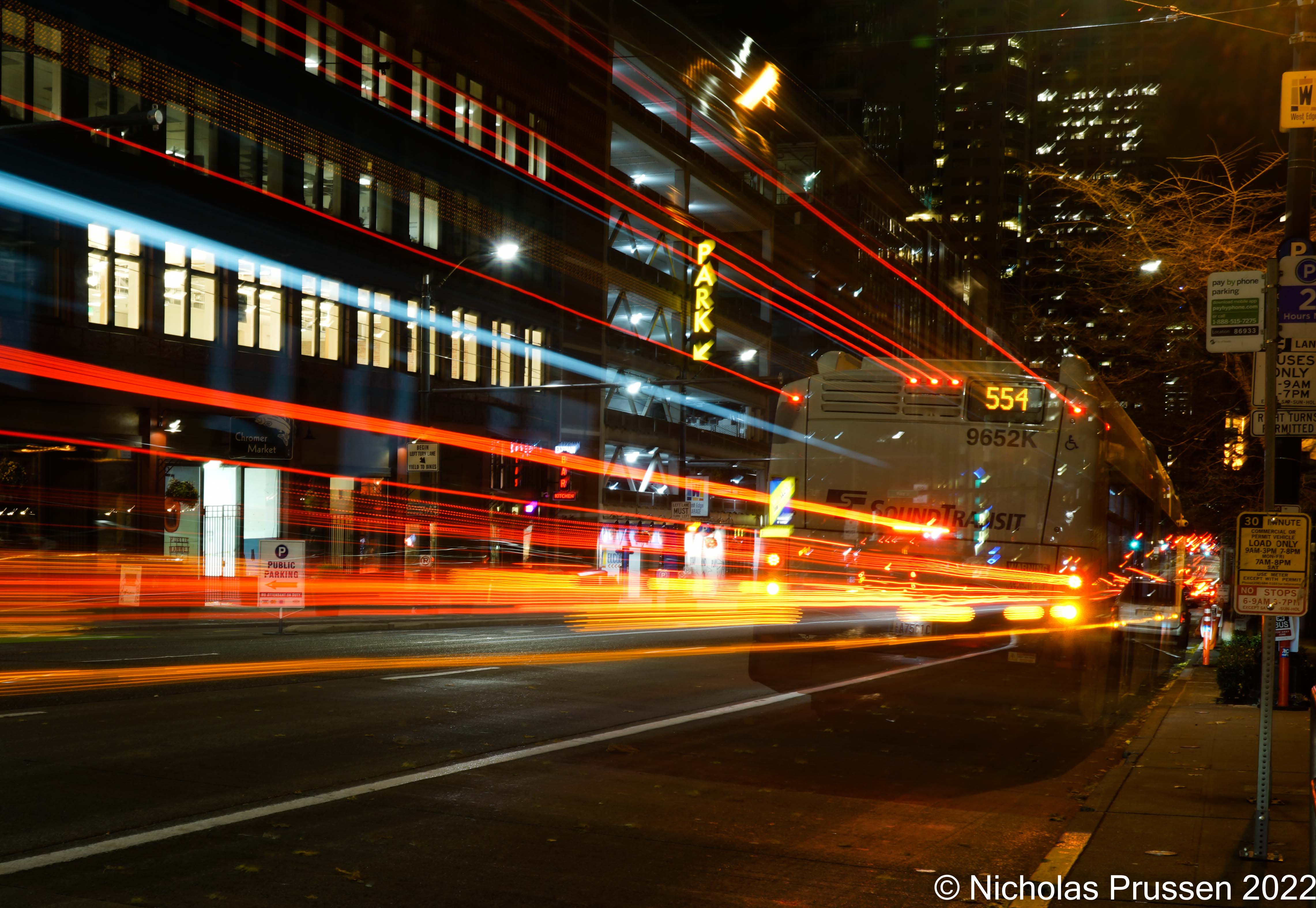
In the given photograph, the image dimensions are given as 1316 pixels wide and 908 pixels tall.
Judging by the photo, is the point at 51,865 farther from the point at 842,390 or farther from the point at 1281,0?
the point at 1281,0

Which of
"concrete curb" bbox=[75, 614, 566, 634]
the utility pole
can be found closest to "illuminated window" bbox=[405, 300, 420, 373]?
"concrete curb" bbox=[75, 614, 566, 634]

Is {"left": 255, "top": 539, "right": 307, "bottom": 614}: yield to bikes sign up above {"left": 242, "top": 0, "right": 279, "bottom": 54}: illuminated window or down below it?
below

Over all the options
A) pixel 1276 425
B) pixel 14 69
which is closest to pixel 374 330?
pixel 14 69

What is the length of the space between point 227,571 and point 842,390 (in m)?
19.1

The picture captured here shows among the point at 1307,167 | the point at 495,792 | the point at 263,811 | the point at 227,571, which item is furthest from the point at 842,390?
the point at 227,571

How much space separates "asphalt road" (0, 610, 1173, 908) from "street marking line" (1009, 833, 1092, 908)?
23 centimetres

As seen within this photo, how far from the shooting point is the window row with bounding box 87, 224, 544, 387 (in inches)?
1065

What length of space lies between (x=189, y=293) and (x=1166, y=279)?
75.1ft

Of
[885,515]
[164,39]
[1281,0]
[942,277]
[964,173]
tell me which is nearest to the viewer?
[1281,0]

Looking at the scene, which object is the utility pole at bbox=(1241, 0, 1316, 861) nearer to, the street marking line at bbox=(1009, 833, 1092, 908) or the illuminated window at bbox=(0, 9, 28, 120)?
the street marking line at bbox=(1009, 833, 1092, 908)

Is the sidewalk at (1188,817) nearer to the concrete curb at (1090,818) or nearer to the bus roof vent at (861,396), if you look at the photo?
the concrete curb at (1090,818)

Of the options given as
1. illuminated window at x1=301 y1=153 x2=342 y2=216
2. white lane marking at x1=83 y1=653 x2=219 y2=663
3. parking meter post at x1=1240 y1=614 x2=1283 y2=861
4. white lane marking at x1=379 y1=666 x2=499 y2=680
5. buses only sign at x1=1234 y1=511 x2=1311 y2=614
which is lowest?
white lane marking at x1=83 y1=653 x2=219 y2=663

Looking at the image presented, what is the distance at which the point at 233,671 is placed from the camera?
49.5ft

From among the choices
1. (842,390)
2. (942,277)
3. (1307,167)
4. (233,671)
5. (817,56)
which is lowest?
(233,671)
